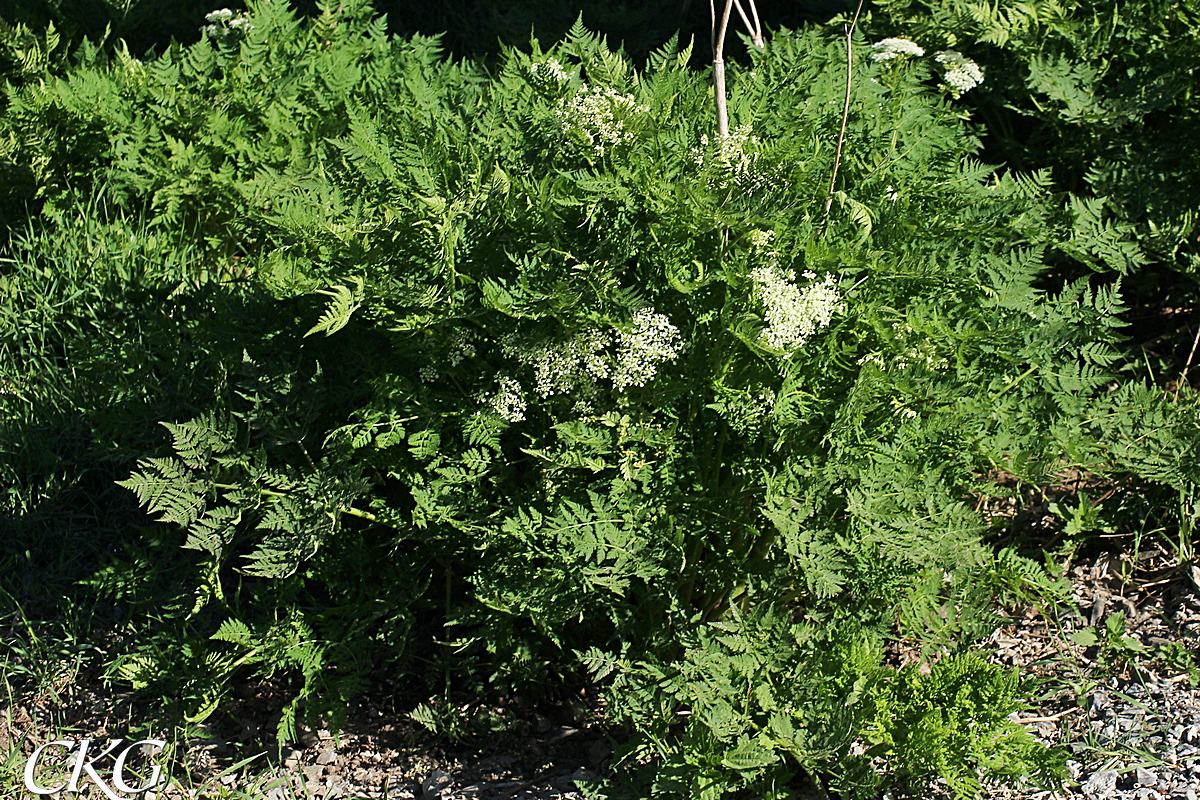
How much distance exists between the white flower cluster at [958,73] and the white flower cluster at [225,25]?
2577 millimetres

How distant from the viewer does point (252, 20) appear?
453 centimetres

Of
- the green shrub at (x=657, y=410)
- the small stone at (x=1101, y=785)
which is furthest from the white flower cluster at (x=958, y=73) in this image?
the small stone at (x=1101, y=785)

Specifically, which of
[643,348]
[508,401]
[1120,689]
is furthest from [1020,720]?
[508,401]

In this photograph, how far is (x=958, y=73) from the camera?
338cm

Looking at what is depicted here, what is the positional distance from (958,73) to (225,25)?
10.2 ft

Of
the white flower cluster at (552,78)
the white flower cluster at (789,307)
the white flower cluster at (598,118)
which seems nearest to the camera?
the white flower cluster at (789,307)

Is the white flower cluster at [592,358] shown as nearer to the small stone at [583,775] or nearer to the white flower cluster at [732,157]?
the white flower cluster at [732,157]

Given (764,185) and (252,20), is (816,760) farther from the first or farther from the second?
(252,20)

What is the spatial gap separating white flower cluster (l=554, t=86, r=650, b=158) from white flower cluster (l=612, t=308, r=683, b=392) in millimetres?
392

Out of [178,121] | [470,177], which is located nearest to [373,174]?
[470,177]

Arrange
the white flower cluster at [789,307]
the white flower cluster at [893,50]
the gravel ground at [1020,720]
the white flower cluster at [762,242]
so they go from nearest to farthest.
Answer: the white flower cluster at [789,307], the white flower cluster at [762,242], the gravel ground at [1020,720], the white flower cluster at [893,50]

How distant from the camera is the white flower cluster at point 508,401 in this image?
7.94 feet

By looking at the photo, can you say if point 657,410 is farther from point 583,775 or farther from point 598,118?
point 583,775

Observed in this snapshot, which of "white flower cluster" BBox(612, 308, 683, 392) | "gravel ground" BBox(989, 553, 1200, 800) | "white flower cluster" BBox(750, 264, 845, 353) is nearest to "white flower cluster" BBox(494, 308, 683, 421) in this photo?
"white flower cluster" BBox(612, 308, 683, 392)
